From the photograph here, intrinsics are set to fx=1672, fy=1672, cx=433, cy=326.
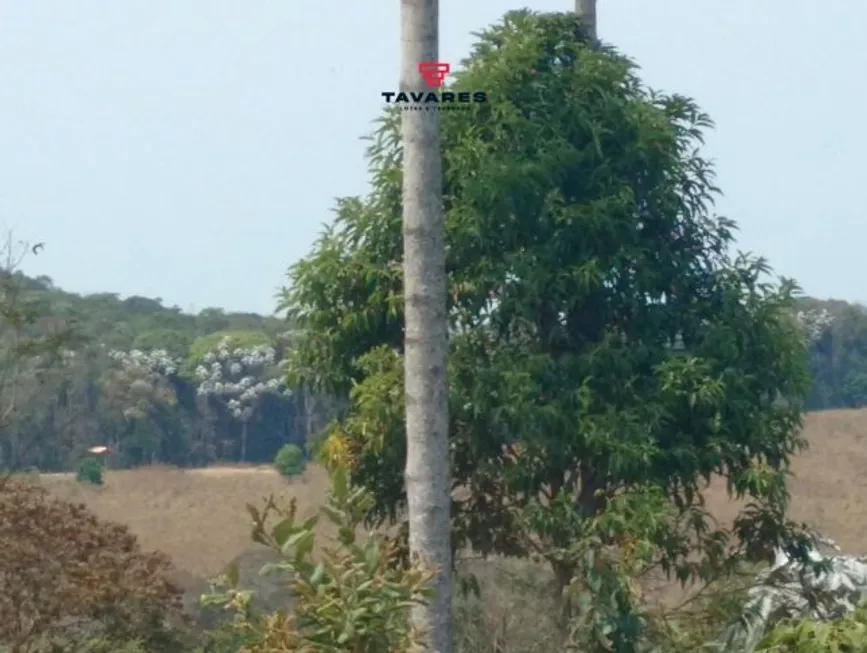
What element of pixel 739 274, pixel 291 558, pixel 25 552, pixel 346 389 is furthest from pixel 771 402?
pixel 25 552

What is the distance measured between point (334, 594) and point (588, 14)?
4.86 meters

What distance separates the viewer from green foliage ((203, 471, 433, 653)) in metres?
6.59

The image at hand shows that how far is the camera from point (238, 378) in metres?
25.8

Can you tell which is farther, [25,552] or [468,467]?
[25,552]

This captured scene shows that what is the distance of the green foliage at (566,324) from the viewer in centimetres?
933

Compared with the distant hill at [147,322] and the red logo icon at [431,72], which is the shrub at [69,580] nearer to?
the red logo icon at [431,72]

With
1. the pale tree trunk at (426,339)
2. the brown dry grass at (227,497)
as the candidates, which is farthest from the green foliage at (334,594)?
the brown dry grass at (227,497)

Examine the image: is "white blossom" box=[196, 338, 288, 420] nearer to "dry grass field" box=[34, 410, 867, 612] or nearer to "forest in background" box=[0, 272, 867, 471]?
"forest in background" box=[0, 272, 867, 471]

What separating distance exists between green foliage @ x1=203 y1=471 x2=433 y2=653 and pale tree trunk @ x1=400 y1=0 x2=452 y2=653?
1913 millimetres

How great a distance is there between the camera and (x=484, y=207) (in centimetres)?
942

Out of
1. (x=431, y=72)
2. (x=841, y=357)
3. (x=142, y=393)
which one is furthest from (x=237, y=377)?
(x=431, y=72)

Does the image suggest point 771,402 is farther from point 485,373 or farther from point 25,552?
point 25,552

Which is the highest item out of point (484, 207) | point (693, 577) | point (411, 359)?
point (484, 207)

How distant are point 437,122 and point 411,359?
4.33 feet
